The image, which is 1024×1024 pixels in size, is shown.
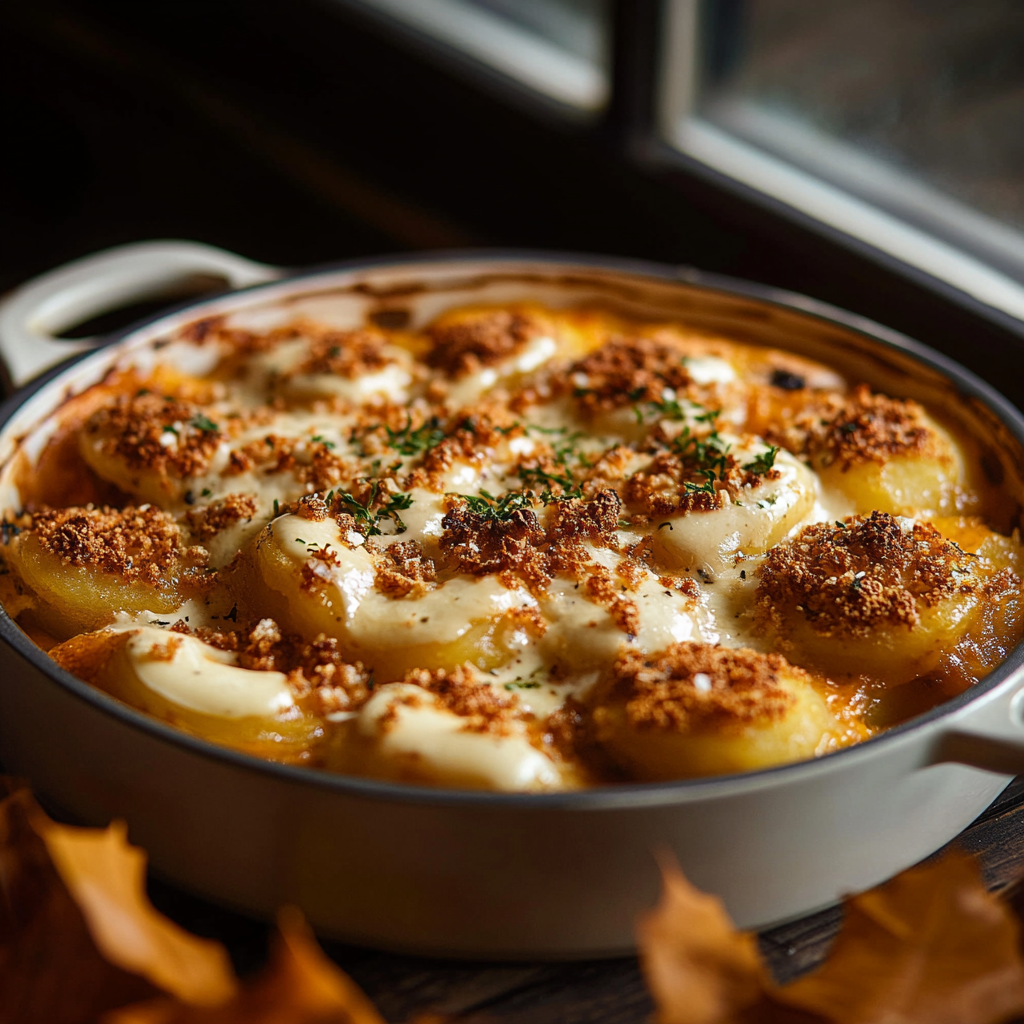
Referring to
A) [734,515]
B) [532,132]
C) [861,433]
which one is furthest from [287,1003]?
[532,132]

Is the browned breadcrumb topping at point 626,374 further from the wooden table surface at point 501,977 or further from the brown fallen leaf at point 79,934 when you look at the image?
the brown fallen leaf at point 79,934

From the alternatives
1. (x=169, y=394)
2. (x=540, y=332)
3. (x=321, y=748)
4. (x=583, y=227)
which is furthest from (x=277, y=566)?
(x=583, y=227)

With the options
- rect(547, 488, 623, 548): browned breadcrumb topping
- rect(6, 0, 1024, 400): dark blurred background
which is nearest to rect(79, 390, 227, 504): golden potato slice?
rect(547, 488, 623, 548): browned breadcrumb topping

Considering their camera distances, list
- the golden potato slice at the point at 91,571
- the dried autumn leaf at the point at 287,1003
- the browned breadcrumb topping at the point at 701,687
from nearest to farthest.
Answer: the dried autumn leaf at the point at 287,1003
the browned breadcrumb topping at the point at 701,687
the golden potato slice at the point at 91,571

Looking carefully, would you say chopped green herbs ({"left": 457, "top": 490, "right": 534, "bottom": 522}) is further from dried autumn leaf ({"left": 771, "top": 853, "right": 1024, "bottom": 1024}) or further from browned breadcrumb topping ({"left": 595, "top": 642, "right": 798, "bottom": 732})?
dried autumn leaf ({"left": 771, "top": 853, "right": 1024, "bottom": 1024})

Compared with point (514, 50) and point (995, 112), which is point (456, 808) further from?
point (514, 50)

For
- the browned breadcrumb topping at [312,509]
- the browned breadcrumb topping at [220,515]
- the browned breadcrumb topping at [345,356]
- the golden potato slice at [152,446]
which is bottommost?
the browned breadcrumb topping at [312,509]

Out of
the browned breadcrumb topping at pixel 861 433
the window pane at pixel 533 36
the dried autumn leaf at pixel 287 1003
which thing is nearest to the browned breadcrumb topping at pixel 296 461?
the browned breadcrumb topping at pixel 861 433
